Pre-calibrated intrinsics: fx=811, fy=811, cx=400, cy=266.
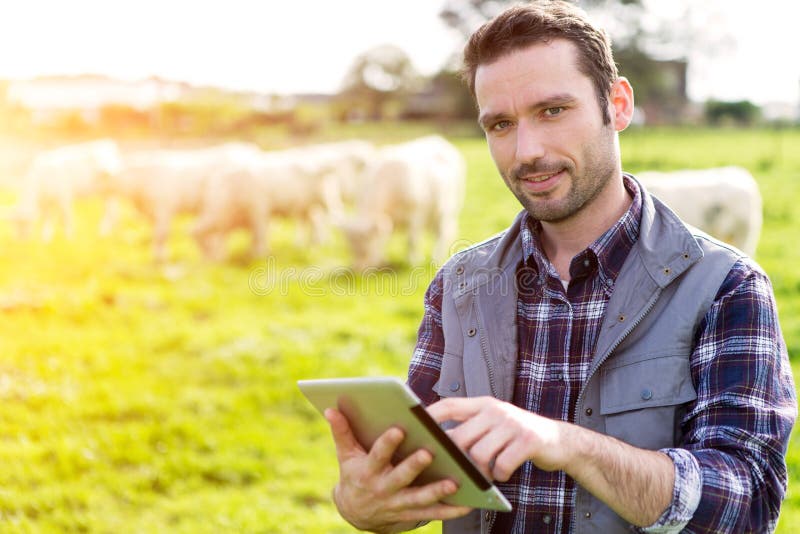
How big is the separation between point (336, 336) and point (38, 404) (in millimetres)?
2798

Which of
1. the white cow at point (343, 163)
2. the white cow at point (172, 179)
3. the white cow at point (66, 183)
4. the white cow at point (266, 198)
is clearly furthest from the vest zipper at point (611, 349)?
the white cow at point (66, 183)

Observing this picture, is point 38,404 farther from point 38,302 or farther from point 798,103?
point 798,103

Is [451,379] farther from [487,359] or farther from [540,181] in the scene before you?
[540,181]

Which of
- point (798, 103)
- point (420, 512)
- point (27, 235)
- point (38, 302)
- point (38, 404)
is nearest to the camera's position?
point (420, 512)

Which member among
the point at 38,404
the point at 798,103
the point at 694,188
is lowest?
the point at 38,404

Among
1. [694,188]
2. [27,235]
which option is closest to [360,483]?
[694,188]

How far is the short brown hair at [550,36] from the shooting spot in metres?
2.00

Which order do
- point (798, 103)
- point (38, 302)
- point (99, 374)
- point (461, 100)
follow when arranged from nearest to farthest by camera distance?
1. point (99, 374)
2. point (38, 302)
3. point (798, 103)
4. point (461, 100)

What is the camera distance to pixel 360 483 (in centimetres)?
172

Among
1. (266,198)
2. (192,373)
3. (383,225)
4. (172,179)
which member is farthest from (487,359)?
(172,179)

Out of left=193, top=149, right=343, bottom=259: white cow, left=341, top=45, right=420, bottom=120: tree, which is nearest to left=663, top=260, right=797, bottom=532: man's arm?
left=193, top=149, right=343, bottom=259: white cow

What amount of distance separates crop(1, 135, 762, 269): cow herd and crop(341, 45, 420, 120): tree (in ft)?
102

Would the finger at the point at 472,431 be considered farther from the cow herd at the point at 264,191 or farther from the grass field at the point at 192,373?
the cow herd at the point at 264,191

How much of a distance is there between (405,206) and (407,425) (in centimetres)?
1077
